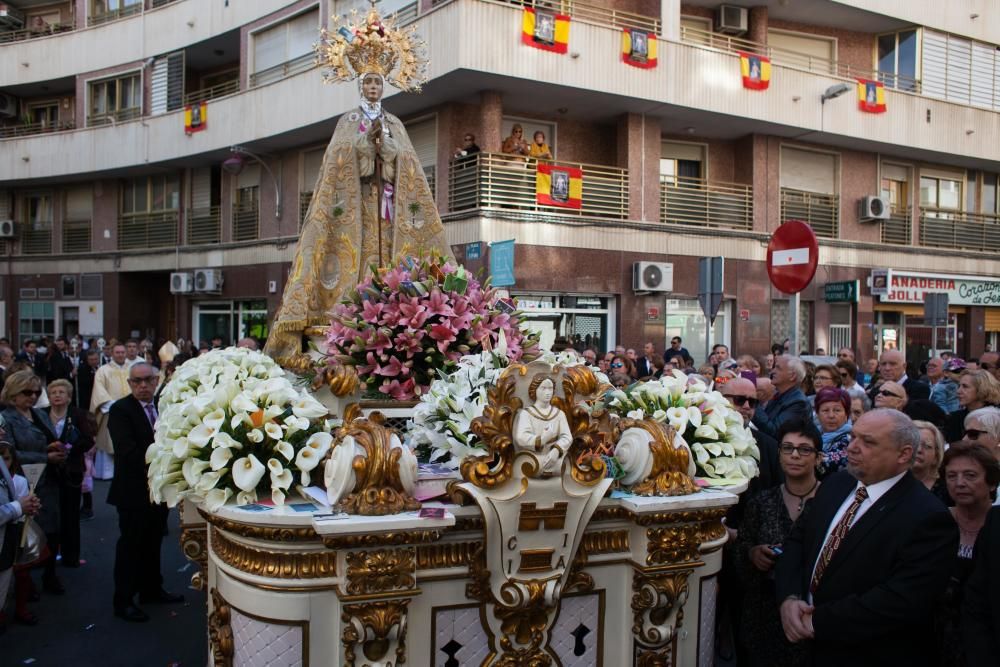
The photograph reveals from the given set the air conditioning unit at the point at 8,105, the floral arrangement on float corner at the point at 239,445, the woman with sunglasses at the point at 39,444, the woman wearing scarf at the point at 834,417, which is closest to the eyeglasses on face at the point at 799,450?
the woman wearing scarf at the point at 834,417

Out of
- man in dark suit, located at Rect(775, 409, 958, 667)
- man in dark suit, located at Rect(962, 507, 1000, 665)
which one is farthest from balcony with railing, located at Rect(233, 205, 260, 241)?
man in dark suit, located at Rect(962, 507, 1000, 665)

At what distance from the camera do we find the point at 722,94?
16438mm

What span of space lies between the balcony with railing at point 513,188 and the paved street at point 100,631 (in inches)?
394

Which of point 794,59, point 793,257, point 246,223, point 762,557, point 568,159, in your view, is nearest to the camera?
point 762,557

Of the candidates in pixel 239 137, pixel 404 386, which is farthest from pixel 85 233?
pixel 404 386

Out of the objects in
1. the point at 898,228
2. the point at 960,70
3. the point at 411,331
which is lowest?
the point at 411,331

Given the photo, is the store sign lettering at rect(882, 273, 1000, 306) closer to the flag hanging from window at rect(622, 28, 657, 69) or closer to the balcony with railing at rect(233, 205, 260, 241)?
the flag hanging from window at rect(622, 28, 657, 69)

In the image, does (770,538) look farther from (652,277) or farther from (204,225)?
(204,225)

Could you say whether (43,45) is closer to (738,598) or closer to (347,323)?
(347,323)

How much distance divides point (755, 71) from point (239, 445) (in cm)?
1648

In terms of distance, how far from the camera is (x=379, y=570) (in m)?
2.62

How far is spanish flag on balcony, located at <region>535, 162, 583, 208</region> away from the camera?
15289 mm

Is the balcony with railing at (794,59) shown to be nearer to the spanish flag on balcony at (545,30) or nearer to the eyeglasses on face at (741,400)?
the spanish flag on balcony at (545,30)

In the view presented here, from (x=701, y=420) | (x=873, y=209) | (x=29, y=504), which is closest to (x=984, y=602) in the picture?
(x=701, y=420)
